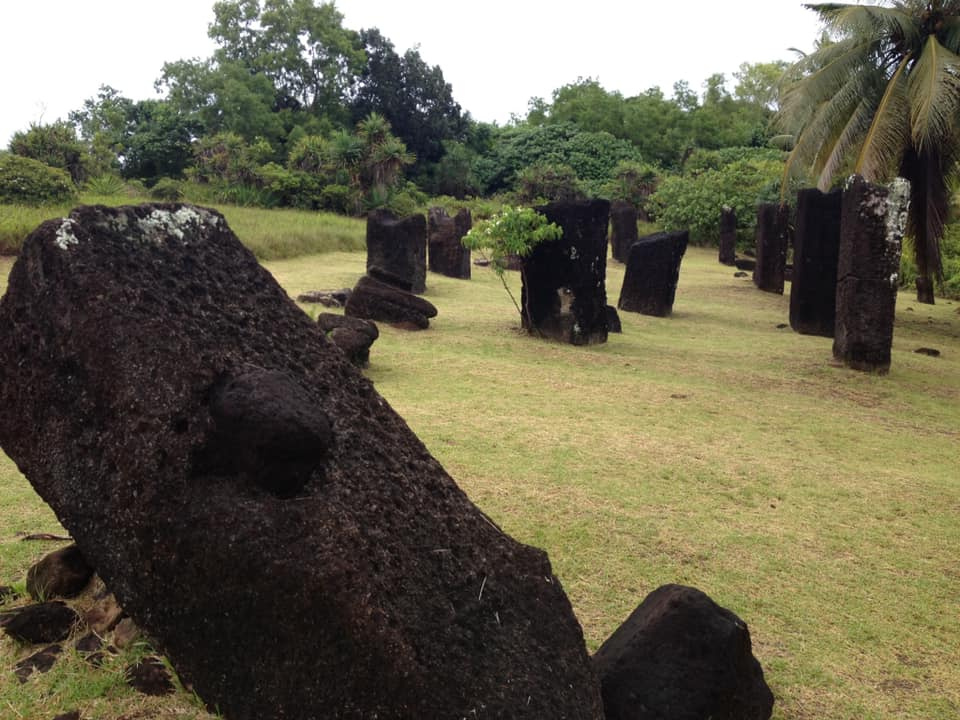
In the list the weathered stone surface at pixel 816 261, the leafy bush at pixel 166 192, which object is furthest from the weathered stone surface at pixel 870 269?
the leafy bush at pixel 166 192

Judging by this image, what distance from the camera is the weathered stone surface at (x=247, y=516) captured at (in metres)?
2.00

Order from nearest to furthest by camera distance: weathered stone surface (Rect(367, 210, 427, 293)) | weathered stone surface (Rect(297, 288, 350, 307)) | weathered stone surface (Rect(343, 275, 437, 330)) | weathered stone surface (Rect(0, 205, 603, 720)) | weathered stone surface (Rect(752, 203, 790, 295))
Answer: weathered stone surface (Rect(0, 205, 603, 720))
weathered stone surface (Rect(343, 275, 437, 330))
weathered stone surface (Rect(297, 288, 350, 307))
weathered stone surface (Rect(367, 210, 427, 293))
weathered stone surface (Rect(752, 203, 790, 295))

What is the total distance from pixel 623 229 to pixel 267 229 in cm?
924

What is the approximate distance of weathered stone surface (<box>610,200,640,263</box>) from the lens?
22.7 meters

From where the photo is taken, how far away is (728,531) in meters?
4.52

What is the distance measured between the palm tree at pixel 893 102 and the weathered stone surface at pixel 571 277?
21.9 ft

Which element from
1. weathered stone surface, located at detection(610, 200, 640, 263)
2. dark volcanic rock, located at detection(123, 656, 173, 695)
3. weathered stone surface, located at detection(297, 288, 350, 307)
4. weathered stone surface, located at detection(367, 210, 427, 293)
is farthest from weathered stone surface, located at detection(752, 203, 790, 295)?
dark volcanic rock, located at detection(123, 656, 173, 695)

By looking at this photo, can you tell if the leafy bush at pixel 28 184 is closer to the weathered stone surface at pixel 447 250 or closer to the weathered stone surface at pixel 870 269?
the weathered stone surface at pixel 447 250

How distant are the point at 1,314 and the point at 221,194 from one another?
28.0m

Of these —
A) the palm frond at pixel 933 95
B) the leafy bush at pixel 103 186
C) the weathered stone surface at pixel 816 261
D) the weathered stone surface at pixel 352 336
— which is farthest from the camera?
the leafy bush at pixel 103 186

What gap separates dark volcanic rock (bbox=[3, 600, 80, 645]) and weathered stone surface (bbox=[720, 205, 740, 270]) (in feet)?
76.3

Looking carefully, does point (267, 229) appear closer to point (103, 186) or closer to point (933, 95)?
point (103, 186)

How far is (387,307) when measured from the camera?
34.3ft

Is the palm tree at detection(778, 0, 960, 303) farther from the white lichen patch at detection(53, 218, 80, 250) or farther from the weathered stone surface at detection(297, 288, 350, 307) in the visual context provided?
the white lichen patch at detection(53, 218, 80, 250)
